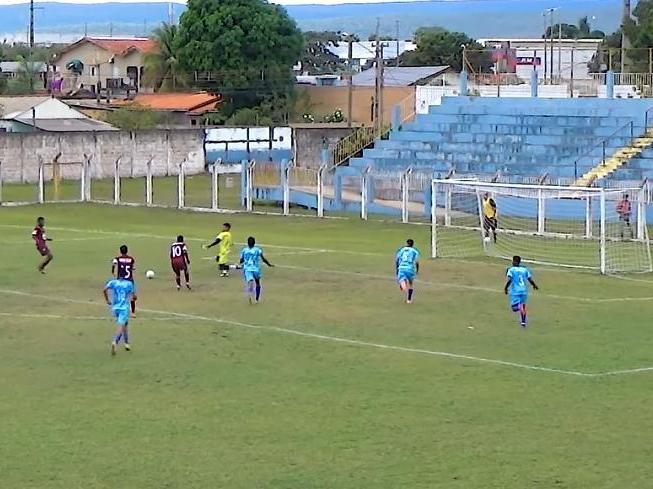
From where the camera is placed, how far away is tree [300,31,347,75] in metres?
153

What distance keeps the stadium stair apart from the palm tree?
156 ft

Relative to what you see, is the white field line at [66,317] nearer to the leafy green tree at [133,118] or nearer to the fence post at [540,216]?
the fence post at [540,216]

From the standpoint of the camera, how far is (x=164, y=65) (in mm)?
102938

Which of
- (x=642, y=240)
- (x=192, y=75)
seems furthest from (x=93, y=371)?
(x=192, y=75)

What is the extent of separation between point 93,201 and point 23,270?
72.7 ft

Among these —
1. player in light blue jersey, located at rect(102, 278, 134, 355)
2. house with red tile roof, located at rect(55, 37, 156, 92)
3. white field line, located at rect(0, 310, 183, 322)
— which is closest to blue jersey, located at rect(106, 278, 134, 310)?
player in light blue jersey, located at rect(102, 278, 134, 355)

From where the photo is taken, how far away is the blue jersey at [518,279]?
25766mm

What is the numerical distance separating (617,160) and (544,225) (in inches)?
292

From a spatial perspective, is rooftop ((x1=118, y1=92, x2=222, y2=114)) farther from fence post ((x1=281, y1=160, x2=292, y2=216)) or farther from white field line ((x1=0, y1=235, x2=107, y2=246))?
white field line ((x1=0, y1=235, x2=107, y2=246))

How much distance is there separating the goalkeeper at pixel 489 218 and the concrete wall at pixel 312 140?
31.8m

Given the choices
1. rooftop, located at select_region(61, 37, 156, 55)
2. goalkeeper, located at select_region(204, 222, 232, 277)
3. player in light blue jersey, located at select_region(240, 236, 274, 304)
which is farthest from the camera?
rooftop, located at select_region(61, 37, 156, 55)

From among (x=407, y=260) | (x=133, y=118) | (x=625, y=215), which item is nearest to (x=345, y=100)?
(x=133, y=118)

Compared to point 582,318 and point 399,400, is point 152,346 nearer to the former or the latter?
point 399,400

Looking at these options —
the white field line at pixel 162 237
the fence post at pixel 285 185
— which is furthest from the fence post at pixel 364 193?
the white field line at pixel 162 237
